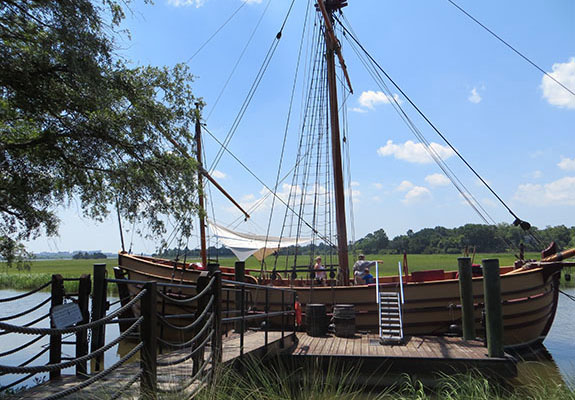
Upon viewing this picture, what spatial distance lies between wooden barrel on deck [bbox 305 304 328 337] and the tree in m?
3.61

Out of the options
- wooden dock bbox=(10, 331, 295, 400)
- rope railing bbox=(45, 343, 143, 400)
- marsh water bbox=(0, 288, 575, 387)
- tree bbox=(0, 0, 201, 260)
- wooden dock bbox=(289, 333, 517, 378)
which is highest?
tree bbox=(0, 0, 201, 260)

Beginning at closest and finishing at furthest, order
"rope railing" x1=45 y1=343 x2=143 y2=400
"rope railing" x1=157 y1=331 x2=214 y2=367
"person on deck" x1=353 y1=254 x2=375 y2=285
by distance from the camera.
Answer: "rope railing" x1=45 y1=343 x2=143 y2=400 → "rope railing" x1=157 y1=331 x2=214 y2=367 → "person on deck" x1=353 y1=254 x2=375 y2=285

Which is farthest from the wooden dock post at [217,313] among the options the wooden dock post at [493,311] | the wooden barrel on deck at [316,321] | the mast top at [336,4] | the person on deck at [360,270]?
the mast top at [336,4]

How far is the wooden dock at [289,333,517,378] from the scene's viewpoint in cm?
714

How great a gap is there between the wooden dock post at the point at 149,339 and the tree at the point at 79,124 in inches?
161

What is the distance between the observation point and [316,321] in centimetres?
960

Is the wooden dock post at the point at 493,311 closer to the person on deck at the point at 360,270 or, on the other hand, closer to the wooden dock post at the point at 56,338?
the person on deck at the point at 360,270

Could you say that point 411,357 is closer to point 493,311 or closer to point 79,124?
point 493,311

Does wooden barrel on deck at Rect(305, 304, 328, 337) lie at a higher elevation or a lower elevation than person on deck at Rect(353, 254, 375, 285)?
lower

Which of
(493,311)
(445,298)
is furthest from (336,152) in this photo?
(493,311)

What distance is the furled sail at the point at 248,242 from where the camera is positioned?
61.5 feet

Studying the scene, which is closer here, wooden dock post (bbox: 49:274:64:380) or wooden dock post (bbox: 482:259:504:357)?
wooden dock post (bbox: 49:274:64:380)

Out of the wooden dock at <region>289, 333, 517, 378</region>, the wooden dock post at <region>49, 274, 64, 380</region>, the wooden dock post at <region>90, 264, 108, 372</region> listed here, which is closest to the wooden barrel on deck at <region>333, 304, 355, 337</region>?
the wooden dock at <region>289, 333, 517, 378</region>

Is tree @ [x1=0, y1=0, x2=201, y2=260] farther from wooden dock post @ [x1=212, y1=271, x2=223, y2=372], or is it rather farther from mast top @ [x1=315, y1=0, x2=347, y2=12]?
mast top @ [x1=315, y1=0, x2=347, y2=12]
